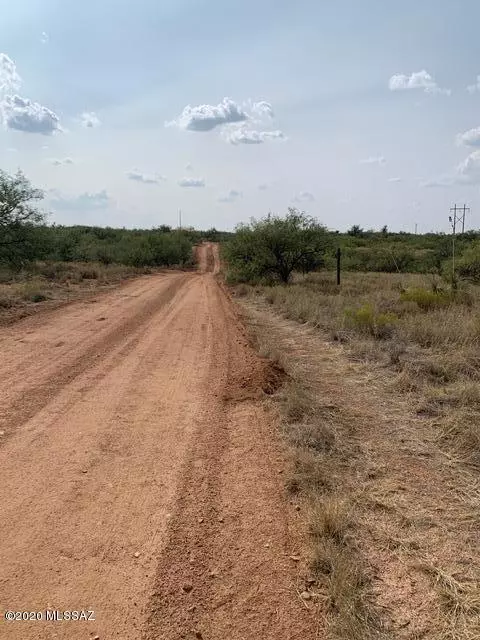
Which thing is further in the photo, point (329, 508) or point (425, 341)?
point (425, 341)

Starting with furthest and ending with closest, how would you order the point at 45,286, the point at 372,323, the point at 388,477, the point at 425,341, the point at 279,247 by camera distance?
the point at 279,247 → the point at 45,286 → the point at 372,323 → the point at 425,341 → the point at 388,477

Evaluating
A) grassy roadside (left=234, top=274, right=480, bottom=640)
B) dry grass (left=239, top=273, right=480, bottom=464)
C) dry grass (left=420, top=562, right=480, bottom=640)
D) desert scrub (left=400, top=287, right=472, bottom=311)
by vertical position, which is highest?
desert scrub (left=400, top=287, right=472, bottom=311)

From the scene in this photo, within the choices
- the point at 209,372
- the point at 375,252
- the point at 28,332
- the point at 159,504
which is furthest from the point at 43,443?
the point at 375,252

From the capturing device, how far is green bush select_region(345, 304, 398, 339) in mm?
11052

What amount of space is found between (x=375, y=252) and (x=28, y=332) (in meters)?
41.9

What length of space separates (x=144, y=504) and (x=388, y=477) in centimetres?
220

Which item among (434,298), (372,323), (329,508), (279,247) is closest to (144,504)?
(329,508)

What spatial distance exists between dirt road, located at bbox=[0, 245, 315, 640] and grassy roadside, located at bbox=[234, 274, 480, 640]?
0.89 ft

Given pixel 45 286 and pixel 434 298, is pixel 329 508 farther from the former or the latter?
pixel 45 286

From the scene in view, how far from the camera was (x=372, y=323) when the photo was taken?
37.7ft

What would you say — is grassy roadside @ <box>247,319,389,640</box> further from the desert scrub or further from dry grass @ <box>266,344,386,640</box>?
the desert scrub

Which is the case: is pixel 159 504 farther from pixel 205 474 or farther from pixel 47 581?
pixel 47 581

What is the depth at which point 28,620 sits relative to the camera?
291cm

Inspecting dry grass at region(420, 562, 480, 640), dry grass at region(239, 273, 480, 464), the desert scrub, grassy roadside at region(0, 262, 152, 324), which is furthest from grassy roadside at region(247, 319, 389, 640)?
the desert scrub
